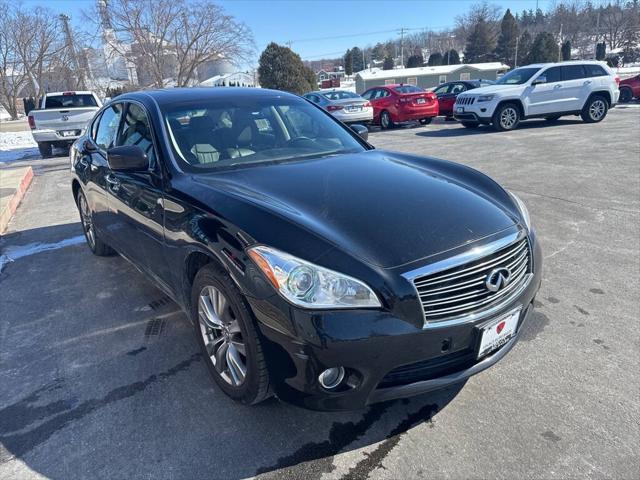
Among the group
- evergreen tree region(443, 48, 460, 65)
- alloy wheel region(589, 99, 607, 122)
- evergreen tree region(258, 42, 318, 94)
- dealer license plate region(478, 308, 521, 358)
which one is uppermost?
evergreen tree region(443, 48, 460, 65)

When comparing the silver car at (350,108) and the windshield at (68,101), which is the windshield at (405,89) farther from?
the windshield at (68,101)

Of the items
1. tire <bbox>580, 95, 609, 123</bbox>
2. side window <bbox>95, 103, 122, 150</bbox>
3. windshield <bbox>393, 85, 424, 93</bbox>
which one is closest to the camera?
side window <bbox>95, 103, 122, 150</bbox>

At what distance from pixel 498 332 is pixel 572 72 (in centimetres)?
1433

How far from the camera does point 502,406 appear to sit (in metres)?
2.54

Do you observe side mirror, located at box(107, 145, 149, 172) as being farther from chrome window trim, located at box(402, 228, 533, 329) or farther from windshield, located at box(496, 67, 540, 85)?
windshield, located at box(496, 67, 540, 85)

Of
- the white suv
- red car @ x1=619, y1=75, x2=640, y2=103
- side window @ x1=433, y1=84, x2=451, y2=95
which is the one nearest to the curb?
the white suv

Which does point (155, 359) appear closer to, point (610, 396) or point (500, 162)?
point (610, 396)

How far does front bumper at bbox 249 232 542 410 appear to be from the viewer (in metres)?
1.99

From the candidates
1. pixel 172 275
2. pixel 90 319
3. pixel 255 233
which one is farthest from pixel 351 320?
pixel 90 319

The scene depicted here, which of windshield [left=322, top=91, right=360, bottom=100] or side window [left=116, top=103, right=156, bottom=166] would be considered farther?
windshield [left=322, top=91, right=360, bottom=100]

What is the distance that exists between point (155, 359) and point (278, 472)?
4.45 feet

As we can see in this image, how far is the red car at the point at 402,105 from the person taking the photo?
53.8 ft

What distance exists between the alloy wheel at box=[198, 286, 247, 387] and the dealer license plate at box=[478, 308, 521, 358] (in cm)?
117

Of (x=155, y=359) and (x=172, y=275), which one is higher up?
(x=172, y=275)
